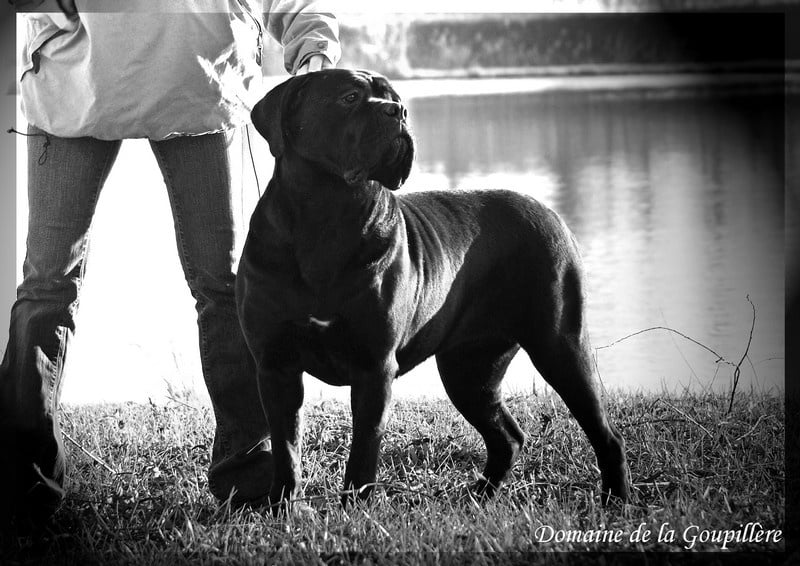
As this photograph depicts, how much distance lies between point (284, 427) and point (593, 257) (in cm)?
334

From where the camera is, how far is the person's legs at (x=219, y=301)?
106 inches

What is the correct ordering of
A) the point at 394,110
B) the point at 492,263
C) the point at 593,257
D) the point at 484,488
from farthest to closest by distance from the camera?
the point at 593,257
the point at 484,488
the point at 492,263
the point at 394,110

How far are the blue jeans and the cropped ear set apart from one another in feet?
1.24

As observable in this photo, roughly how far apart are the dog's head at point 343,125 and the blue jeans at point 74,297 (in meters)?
0.41

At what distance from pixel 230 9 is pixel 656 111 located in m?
10.3

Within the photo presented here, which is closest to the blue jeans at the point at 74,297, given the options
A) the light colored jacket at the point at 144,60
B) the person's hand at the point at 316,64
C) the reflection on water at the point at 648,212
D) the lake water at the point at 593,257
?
the light colored jacket at the point at 144,60

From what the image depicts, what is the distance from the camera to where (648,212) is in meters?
6.46

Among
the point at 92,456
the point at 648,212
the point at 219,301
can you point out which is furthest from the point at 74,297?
the point at 648,212

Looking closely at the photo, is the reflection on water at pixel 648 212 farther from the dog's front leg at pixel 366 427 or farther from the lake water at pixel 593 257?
the dog's front leg at pixel 366 427

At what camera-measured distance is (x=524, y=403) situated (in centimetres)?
374

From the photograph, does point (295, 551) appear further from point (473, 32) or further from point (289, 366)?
point (473, 32)

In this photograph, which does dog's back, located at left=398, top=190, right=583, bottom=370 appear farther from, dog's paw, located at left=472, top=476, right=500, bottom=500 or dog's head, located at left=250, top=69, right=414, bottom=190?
dog's paw, located at left=472, top=476, right=500, bottom=500

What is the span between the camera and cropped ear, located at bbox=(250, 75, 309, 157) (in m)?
2.36

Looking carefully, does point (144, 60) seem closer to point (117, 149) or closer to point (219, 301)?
point (117, 149)
